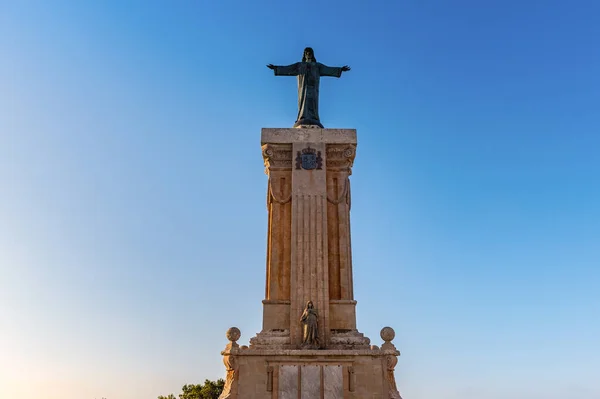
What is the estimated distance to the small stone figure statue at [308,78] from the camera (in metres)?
24.8

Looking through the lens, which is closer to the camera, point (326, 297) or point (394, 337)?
point (394, 337)

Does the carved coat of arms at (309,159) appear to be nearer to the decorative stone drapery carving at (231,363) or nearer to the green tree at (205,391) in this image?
the decorative stone drapery carving at (231,363)

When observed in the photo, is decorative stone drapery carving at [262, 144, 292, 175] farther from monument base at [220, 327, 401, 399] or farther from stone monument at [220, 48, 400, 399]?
monument base at [220, 327, 401, 399]

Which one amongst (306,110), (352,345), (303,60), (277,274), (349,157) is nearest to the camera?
(352,345)

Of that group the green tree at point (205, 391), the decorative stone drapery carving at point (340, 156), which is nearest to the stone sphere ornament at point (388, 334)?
the decorative stone drapery carving at point (340, 156)

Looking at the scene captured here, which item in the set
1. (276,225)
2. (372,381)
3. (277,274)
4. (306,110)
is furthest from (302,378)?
(306,110)

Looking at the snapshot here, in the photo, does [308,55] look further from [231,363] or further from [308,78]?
[231,363]

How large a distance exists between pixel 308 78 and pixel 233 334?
41.8ft

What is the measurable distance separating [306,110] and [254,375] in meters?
12.1

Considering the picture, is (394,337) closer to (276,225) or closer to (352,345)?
(352,345)

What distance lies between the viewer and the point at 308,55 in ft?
86.7

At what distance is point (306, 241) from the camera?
21938mm

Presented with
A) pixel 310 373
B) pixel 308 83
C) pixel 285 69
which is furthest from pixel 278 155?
pixel 310 373

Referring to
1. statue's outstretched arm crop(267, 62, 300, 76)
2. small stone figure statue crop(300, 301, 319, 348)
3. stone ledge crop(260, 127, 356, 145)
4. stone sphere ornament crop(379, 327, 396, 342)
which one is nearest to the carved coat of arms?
stone ledge crop(260, 127, 356, 145)
